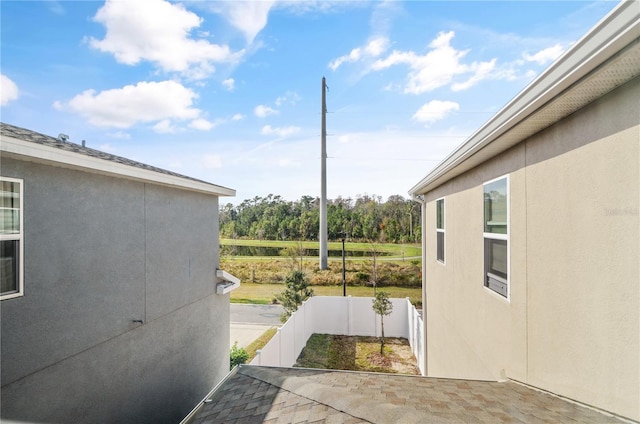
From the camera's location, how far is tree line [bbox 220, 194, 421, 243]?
27.0m

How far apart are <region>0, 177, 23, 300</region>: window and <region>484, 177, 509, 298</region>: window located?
17.8ft

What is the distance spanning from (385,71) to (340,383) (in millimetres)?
7873

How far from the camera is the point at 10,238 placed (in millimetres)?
3248

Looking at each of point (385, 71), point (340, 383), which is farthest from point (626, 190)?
point (385, 71)

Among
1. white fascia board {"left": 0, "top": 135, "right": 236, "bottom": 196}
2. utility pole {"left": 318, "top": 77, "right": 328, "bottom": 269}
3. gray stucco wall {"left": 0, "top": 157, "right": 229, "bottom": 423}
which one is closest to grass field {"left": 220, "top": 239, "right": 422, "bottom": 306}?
utility pole {"left": 318, "top": 77, "right": 328, "bottom": 269}

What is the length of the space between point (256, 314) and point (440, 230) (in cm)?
1221

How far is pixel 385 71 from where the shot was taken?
8844 mm

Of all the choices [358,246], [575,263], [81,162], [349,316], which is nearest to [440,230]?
[575,263]

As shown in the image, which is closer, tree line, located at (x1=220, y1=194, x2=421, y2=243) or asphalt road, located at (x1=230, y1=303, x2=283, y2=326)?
asphalt road, located at (x1=230, y1=303, x2=283, y2=326)

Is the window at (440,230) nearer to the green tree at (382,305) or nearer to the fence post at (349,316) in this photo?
the green tree at (382,305)

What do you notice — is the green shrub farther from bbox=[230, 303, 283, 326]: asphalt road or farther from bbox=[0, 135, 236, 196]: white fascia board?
bbox=[0, 135, 236, 196]: white fascia board

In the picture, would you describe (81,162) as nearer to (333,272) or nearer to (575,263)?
(575,263)

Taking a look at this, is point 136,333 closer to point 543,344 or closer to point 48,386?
point 48,386

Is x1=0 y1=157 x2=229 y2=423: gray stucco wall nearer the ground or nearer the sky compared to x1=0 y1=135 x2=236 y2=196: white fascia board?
nearer the ground
